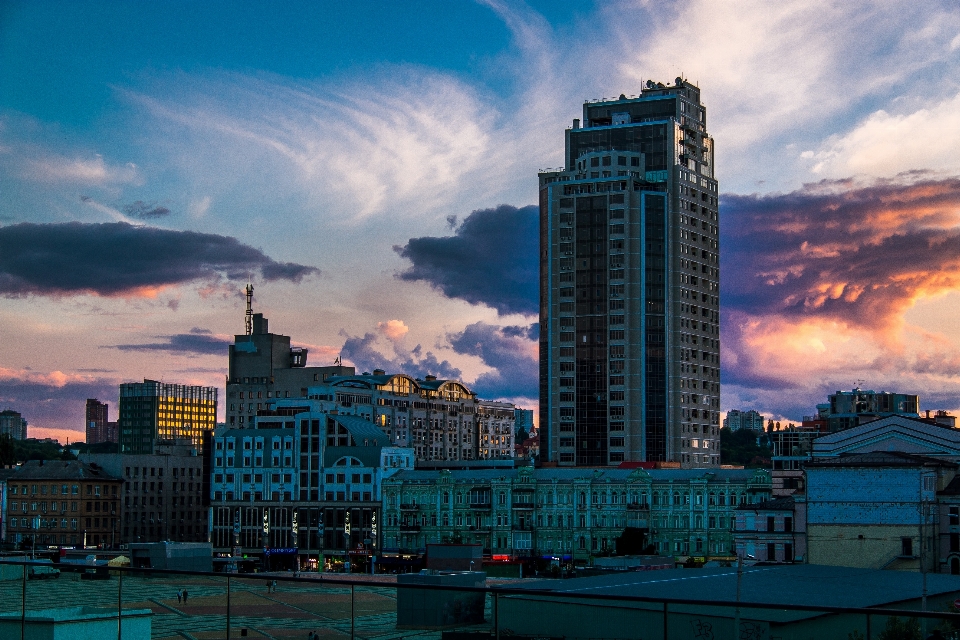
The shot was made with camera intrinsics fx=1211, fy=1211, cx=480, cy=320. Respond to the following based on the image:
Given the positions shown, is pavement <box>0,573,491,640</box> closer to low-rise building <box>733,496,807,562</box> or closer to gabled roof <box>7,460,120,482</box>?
low-rise building <box>733,496,807,562</box>

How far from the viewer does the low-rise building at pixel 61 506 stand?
192250 mm

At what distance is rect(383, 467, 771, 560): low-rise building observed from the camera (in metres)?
158

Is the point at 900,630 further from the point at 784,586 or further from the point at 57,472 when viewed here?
the point at 57,472

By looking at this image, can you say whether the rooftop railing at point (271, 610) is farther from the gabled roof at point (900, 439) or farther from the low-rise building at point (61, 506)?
the low-rise building at point (61, 506)

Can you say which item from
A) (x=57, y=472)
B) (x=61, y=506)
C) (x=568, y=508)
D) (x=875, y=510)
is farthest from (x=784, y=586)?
(x=57, y=472)

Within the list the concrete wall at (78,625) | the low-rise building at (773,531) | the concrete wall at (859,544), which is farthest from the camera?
the low-rise building at (773,531)

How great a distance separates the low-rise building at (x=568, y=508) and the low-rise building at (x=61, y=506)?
49759mm

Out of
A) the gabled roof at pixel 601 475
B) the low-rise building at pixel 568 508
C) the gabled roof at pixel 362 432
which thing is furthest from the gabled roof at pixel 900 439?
the gabled roof at pixel 362 432

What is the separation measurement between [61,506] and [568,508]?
83417mm

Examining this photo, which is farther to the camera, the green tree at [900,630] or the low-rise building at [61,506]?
the low-rise building at [61,506]

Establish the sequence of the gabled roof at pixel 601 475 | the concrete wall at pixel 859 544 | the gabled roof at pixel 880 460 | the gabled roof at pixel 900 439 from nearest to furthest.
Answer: the concrete wall at pixel 859 544
the gabled roof at pixel 880 460
the gabled roof at pixel 900 439
the gabled roof at pixel 601 475

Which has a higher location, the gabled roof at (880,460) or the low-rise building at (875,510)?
the gabled roof at (880,460)

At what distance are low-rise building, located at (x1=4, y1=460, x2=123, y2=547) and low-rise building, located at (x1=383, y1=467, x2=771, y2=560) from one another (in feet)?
163

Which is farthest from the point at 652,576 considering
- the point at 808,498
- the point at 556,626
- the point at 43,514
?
the point at 43,514
